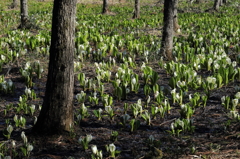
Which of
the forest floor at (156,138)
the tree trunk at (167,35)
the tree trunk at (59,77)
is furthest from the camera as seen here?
the tree trunk at (167,35)

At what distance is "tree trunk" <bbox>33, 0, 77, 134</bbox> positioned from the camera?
3480mm

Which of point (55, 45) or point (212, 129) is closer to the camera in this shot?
point (55, 45)

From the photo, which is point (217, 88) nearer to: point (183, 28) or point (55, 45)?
point (55, 45)

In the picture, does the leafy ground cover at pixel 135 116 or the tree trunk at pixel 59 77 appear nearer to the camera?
the leafy ground cover at pixel 135 116

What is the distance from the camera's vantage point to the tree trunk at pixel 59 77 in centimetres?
348

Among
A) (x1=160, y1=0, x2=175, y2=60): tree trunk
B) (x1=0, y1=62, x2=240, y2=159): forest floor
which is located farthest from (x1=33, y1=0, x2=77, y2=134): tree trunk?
(x1=160, y1=0, x2=175, y2=60): tree trunk

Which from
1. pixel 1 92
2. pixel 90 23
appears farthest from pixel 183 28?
pixel 1 92

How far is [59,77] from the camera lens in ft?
11.6

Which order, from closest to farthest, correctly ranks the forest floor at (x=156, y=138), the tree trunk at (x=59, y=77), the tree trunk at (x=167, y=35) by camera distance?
1. the forest floor at (x=156, y=138)
2. the tree trunk at (x=59, y=77)
3. the tree trunk at (x=167, y=35)

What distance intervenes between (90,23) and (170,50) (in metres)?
6.48

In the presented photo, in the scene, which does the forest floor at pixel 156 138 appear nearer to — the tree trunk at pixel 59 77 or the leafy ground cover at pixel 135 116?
the leafy ground cover at pixel 135 116

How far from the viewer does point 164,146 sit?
3.34 m

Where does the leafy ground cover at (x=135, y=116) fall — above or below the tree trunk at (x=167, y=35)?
below

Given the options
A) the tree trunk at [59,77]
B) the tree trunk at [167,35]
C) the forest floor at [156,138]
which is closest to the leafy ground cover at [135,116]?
the forest floor at [156,138]
